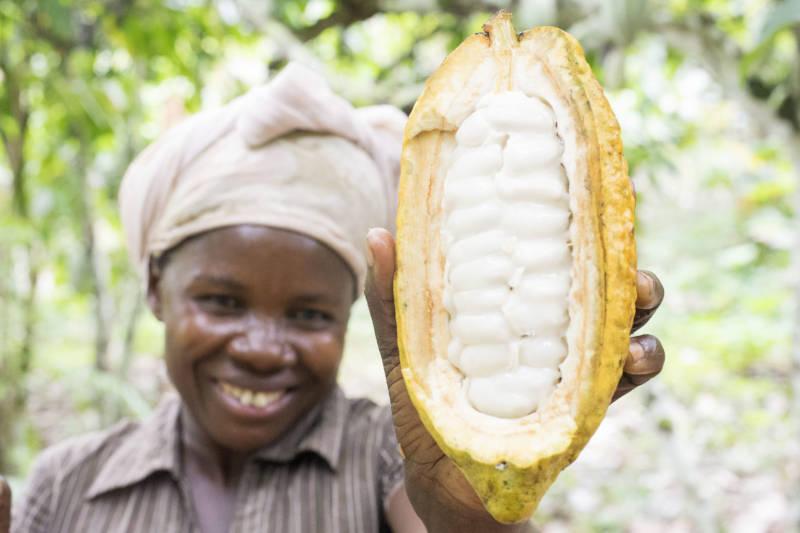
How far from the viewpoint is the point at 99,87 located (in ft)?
6.77

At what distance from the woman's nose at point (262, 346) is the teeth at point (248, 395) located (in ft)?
0.13

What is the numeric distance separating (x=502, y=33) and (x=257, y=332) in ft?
1.96

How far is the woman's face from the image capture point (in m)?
1.09

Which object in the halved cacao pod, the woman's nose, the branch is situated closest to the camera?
the halved cacao pod

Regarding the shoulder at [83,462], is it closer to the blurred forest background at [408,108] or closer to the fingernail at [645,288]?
the blurred forest background at [408,108]

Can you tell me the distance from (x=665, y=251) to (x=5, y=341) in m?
3.96

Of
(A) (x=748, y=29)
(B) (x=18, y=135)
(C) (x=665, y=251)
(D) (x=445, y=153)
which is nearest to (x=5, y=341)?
(B) (x=18, y=135)

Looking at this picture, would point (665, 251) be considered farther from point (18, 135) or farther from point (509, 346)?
point (509, 346)

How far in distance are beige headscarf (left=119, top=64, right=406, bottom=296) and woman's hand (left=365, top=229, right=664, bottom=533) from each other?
1.41 feet

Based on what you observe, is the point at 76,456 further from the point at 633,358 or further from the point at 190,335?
the point at 633,358

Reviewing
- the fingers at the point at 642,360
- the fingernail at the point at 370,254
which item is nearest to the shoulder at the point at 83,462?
the fingernail at the point at 370,254

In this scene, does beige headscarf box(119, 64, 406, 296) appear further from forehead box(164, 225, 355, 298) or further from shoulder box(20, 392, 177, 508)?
shoulder box(20, 392, 177, 508)

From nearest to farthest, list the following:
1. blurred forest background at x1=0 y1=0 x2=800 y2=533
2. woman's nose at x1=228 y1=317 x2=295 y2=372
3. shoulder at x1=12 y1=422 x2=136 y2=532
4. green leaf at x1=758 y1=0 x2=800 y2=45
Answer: green leaf at x1=758 y1=0 x2=800 y2=45, woman's nose at x1=228 y1=317 x2=295 y2=372, shoulder at x1=12 y1=422 x2=136 y2=532, blurred forest background at x1=0 y1=0 x2=800 y2=533

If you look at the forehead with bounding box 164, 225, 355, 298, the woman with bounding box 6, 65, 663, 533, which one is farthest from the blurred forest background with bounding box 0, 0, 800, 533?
the forehead with bounding box 164, 225, 355, 298
